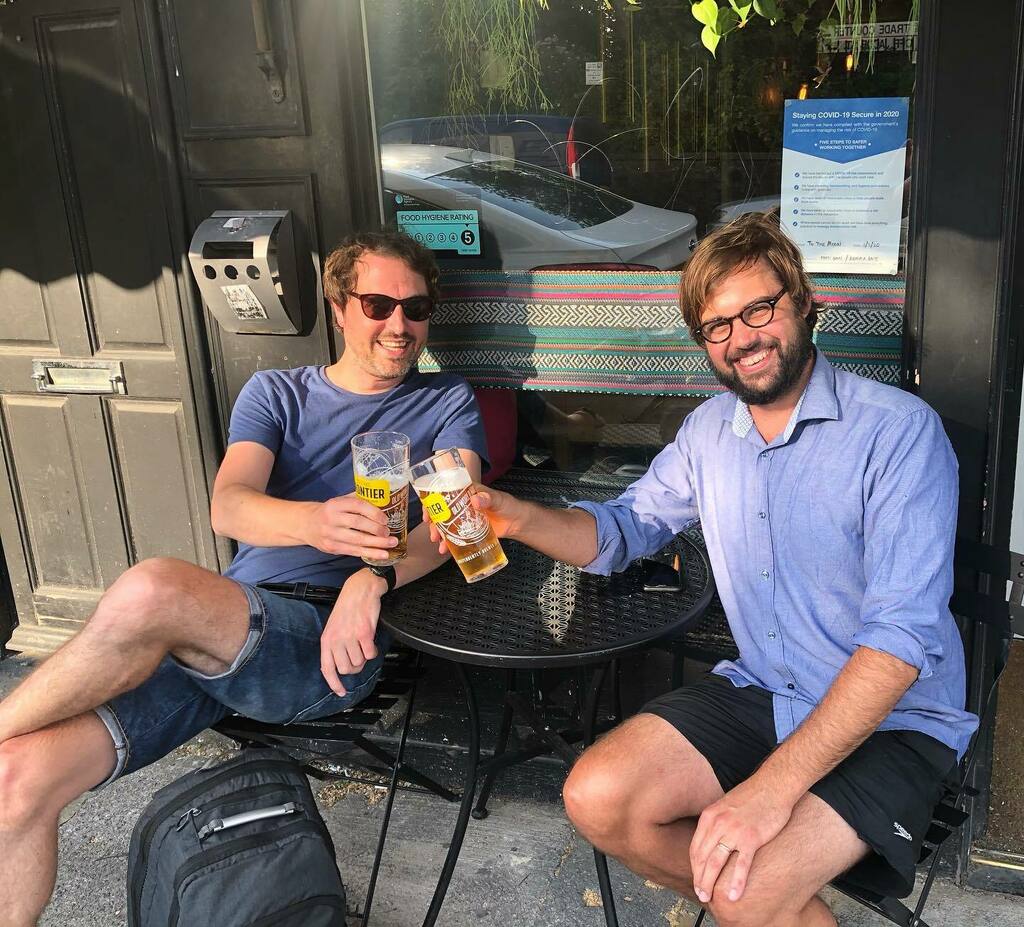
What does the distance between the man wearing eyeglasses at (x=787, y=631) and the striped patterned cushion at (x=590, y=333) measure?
56cm

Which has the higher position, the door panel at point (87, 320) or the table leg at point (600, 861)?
the door panel at point (87, 320)

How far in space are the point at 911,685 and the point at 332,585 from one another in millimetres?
1436

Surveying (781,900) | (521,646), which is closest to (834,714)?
(781,900)

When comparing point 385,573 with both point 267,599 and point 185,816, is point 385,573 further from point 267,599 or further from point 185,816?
point 185,816

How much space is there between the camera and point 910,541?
1.80 meters

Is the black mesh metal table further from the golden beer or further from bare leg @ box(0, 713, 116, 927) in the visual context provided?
bare leg @ box(0, 713, 116, 927)

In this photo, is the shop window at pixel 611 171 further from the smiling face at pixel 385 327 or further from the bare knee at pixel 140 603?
the bare knee at pixel 140 603

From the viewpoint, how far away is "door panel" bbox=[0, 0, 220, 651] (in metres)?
3.05

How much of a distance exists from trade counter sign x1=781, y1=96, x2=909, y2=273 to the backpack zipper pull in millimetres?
1984

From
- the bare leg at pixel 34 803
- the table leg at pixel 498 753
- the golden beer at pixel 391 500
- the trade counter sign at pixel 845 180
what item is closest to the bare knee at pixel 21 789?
the bare leg at pixel 34 803

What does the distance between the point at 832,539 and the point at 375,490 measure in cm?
93

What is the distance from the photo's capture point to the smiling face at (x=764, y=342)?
198cm

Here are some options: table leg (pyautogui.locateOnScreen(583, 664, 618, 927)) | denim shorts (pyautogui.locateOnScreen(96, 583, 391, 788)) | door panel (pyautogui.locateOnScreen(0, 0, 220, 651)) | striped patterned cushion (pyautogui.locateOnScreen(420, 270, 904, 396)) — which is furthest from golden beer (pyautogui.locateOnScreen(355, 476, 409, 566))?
door panel (pyautogui.locateOnScreen(0, 0, 220, 651))

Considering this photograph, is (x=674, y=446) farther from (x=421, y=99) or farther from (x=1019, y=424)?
(x=421, y=99)
